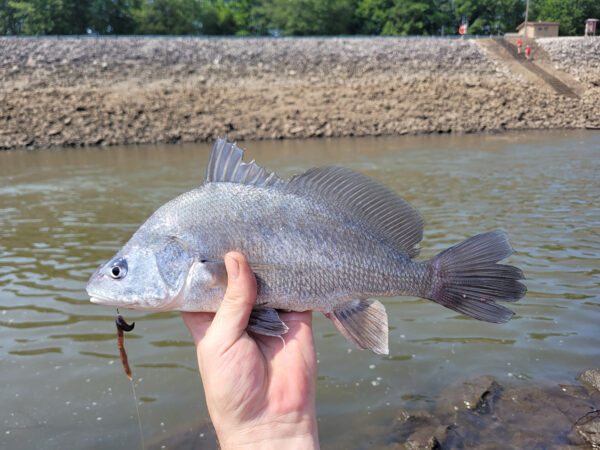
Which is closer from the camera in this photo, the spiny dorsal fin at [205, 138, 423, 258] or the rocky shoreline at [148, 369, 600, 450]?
the spiny dorsal fin at [205, 138, 423, 258]

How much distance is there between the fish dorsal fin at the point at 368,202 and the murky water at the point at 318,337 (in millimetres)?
2292

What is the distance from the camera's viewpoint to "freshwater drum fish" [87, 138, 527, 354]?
8.08 ft

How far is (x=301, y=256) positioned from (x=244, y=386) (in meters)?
0.72

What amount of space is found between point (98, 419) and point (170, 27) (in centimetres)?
6254

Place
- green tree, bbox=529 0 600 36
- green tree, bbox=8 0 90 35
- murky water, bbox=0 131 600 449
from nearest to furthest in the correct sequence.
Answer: murky water, bbox=0 131 600 449 < green tree, bbox=8 0 90 35 < green tree, bbox=529 0 600 36

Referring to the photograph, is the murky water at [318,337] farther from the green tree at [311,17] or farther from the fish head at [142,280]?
the green tree at [311,17]

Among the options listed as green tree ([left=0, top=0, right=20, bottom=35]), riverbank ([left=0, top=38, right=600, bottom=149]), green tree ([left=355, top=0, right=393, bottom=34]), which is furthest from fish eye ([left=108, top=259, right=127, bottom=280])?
green tree ([left=355, top=0, right=393, bottom=34])

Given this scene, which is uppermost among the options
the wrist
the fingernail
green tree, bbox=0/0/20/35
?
green tree, bbox=0/0/20/35

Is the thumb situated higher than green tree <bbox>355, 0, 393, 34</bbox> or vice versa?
green tree <bbox>355, 0, 393, 34</bbox>

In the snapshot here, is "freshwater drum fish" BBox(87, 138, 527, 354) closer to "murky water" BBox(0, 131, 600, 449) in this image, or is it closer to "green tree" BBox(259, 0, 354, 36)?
"murky water" BBox(0, 131, 600, 449)

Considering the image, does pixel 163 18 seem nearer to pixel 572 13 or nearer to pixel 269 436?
pixel 572 13

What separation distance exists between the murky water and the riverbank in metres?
15.9

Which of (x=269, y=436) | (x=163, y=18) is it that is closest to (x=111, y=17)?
(x=163, y=18)

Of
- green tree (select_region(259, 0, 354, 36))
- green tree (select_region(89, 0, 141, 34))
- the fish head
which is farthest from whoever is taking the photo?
green tree (select_region(259, 0, 354, 36))
